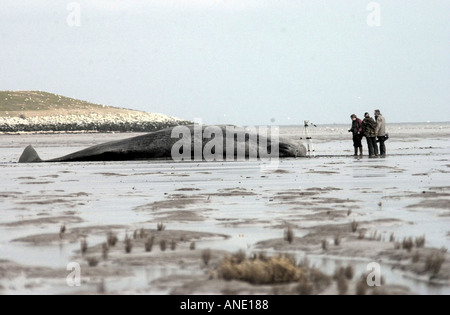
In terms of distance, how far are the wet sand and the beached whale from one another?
829 cm

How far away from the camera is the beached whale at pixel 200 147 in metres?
27.4

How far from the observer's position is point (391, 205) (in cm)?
1188

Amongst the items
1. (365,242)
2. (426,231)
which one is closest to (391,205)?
(426,231)

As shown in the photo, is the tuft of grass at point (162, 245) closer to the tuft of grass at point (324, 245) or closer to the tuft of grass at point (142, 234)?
the tuft of grass at point (142, 234)

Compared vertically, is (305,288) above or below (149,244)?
below

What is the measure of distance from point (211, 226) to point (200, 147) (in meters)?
17.7

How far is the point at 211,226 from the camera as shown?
994cm

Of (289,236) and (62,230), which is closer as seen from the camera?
(289,236)

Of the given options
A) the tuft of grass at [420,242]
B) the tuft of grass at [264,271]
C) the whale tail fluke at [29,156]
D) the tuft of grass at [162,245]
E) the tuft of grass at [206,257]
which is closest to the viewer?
the tuft of grass at [264,271]

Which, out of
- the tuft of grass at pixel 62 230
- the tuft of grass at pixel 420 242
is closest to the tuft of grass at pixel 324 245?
the tuft of grass at pixel 420 242

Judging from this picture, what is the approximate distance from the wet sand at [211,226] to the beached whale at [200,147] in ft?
27.2

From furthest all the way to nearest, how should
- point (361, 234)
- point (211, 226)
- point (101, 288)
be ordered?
1. point (211, 226)
2. point (361, 234)
3. point (101, 288)

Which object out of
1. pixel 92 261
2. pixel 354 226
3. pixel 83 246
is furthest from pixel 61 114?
pixel 92 261

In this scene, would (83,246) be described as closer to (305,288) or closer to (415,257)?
(305,288)
